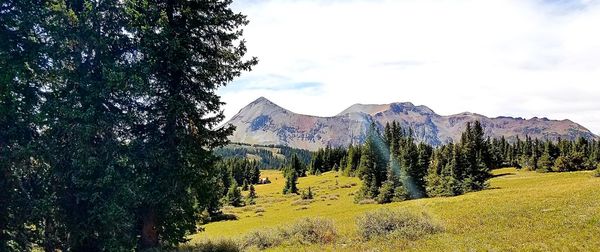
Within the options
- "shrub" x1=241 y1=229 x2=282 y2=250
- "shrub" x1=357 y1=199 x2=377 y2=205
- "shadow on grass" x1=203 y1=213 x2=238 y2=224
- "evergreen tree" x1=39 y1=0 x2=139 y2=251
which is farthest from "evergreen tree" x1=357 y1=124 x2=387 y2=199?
"evergreen tree" x1=39 y1=0 x2=139 y2=251

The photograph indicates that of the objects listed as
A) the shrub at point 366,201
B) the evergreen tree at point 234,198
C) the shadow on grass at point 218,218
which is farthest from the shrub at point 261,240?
the evergreen tree at point 234,198

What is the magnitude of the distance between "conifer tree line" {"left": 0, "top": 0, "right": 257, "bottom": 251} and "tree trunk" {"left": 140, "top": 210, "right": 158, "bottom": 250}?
5 cm

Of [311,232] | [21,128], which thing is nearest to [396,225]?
[311,232]

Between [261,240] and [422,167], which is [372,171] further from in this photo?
[261,240]

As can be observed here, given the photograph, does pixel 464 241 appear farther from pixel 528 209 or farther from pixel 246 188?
pixel 246 188

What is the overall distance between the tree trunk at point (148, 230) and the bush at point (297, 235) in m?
5.82

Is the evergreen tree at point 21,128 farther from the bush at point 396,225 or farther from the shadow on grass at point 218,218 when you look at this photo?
the shadow on grass at point 218,218

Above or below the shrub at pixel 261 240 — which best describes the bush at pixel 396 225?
above

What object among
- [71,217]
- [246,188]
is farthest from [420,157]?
[246,188]

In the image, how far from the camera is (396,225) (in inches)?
1050

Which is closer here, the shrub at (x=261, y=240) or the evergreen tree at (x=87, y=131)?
the evergreen tree at (x=87, y=131)

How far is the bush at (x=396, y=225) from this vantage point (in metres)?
25.5

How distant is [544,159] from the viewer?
92.9 metres

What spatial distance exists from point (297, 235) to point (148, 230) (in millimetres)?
9573
